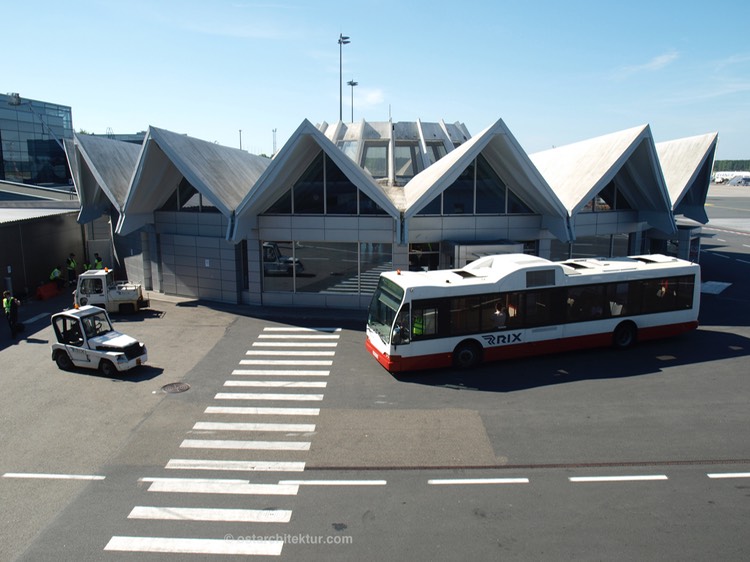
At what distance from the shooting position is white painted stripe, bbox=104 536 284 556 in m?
8.02

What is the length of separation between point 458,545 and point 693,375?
11264mm

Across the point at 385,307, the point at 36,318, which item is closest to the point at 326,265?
the point at 385,307

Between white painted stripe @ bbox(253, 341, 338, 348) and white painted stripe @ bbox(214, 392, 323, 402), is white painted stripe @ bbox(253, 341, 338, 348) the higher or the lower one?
the higher one

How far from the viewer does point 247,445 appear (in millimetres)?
11531

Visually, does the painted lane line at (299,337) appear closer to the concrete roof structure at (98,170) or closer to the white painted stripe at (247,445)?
the white painted stripe at (247,445)

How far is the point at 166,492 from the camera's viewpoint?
31.7 feet

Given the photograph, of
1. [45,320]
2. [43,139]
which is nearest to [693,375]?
[45,320]

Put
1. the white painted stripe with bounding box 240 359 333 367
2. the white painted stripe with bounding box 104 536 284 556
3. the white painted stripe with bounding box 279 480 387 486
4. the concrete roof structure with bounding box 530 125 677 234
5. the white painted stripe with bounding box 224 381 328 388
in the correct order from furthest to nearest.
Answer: the concrete roof structure with bounding box 530 125 677 234 → the white painted stripe with bounding box 240 359 333 367 → the white painted stripe with bounding box 224 381 328 388 → the white painted stripe with bounding box 279 480 387 486 → the white painted stripe with bounding box 104 536 284 556

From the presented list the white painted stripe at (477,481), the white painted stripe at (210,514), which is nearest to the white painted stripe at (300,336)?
the white painted stripe at (477,481)

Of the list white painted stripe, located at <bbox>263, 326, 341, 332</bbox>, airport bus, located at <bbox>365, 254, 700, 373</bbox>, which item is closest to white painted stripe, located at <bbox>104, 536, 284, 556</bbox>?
airport bus, located at <bbox>365, 254, 700, 373</bbox>

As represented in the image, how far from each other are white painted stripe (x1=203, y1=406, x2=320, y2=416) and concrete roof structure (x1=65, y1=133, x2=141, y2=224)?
16.0m

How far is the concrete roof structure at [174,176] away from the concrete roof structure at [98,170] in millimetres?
1385

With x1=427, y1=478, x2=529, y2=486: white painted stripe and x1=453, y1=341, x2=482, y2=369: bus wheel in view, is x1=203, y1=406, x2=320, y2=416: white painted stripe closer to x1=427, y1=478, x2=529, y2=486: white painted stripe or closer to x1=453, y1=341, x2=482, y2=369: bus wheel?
x1=427, y1=478, x2=529, y2=486: white painted stripe

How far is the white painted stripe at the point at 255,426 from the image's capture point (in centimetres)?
1230
